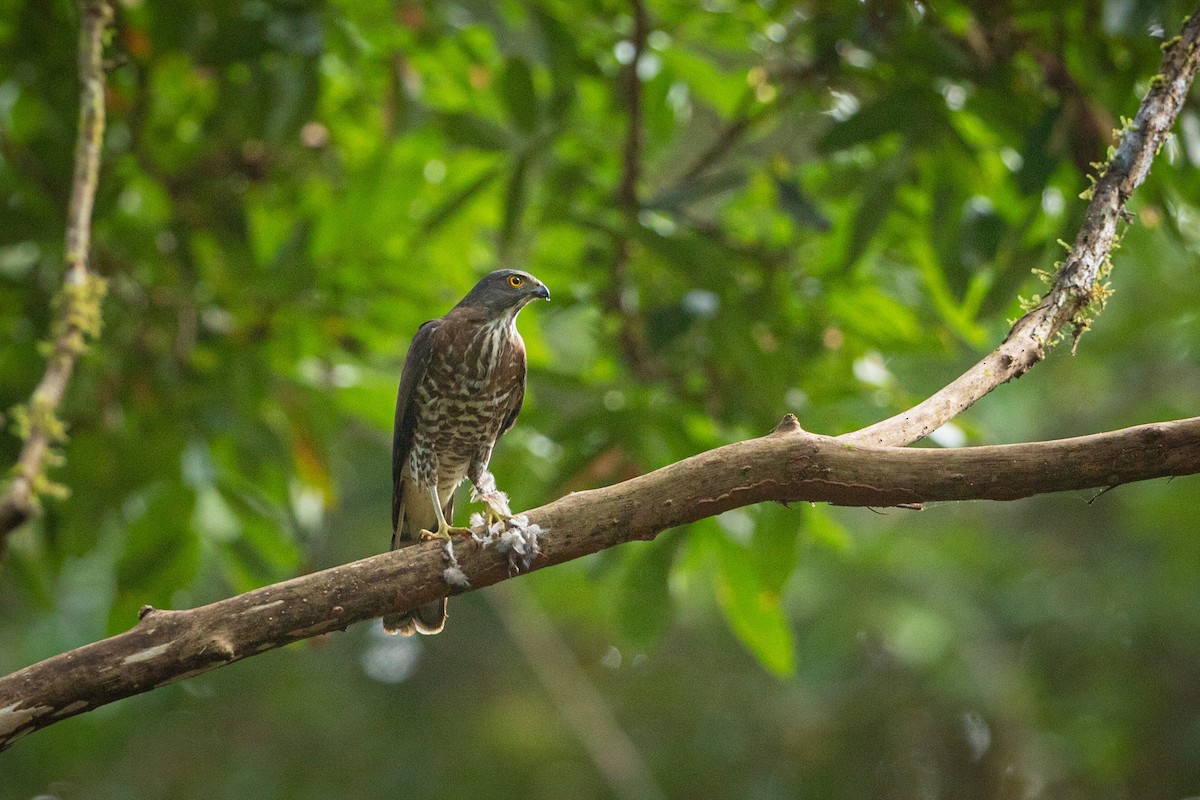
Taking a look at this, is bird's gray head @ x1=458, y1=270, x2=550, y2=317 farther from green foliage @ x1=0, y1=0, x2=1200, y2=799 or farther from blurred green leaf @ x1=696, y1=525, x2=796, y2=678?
blurred green leaf @ x1=696, y1=525, x2=796, y2=678

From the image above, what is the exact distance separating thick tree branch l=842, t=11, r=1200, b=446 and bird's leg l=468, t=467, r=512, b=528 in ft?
3.20

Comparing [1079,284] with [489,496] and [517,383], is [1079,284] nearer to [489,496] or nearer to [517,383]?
[489,496]

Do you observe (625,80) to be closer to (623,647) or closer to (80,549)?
(623,647)

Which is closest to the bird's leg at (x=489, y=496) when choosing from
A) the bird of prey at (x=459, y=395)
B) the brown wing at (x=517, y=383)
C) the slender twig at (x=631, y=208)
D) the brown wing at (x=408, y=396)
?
the bird of prey at (x=459, y=395)

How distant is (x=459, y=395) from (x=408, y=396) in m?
0.21

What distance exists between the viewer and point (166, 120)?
459cm

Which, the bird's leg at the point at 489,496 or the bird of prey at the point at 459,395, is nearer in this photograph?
the bird's leg at the point at 489,496

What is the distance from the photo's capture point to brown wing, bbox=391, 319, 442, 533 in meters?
3.89

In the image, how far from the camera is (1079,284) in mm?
2301

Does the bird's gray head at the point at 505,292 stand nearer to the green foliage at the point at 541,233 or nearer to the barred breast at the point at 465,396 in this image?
the barred breast at the point at 465,396

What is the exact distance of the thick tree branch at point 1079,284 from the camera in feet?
7.30

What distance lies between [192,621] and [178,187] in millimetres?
2745

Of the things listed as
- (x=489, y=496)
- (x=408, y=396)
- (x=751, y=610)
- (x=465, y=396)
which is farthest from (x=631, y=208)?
(x=751, y=610)

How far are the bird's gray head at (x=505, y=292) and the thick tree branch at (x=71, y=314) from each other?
1196 mm
